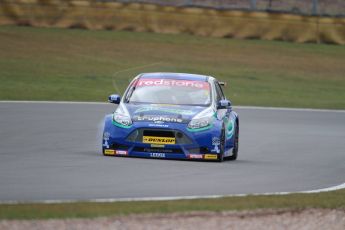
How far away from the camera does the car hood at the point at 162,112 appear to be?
16000mm

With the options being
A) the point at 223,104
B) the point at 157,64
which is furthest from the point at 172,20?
the point at 223,104

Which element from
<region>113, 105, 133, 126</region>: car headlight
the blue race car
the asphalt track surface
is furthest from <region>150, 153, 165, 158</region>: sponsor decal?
<region>113, 105, 133, 126</region>: car headlight

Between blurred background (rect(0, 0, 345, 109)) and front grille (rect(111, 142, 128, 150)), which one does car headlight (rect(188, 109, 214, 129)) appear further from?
blurred background (rect(0, 0, 345, 109))

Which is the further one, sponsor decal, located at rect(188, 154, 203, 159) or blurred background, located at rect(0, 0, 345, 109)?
blurred background, located at rect(0, 0, 345, 109)

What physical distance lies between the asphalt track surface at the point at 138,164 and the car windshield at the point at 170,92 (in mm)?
1019

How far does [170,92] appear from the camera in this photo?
17.1m

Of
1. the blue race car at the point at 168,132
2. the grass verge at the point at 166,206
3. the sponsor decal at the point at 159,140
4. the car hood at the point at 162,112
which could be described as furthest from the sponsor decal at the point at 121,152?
the grass verge at the point at 166,206

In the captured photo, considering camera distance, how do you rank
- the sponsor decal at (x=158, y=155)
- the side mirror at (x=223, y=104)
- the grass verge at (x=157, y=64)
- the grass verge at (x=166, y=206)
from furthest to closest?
the grass verge at (x=157, y=64)
the side mirror at (x=223, y=104)
the sponsor decal at (x=158, y=155)
the grass verge at (x=166, y=206)

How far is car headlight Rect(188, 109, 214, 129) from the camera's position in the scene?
1599 centimetres

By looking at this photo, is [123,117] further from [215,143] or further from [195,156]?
[215,143]

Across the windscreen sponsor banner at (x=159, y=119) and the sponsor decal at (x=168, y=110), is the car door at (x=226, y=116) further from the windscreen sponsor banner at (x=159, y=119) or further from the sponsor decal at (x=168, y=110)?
the windscreen sponsor banner at (x=159, y=119)

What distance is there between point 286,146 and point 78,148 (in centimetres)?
381

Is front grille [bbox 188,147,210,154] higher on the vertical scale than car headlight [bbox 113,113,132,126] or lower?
lower

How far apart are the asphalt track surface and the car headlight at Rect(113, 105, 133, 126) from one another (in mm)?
528
